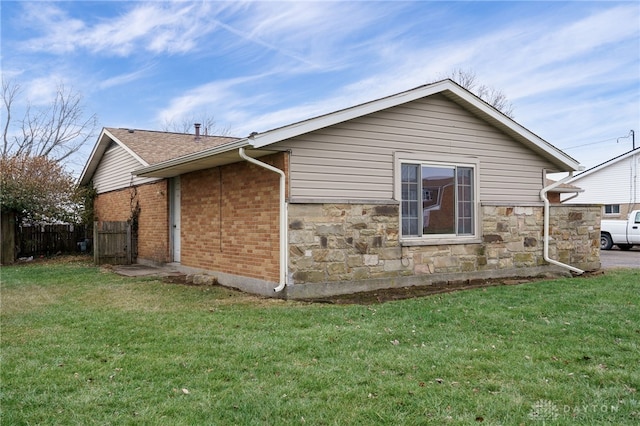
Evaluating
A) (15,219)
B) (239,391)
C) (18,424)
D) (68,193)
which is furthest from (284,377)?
(68,193)

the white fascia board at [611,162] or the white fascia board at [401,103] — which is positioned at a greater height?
the white fascia board at [611,162]

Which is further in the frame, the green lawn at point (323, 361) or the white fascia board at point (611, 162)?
the white fascia board at point (611, 162)

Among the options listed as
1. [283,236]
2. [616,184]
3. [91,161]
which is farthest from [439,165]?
[616,184]

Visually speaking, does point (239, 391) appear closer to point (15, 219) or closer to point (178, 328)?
point (178, 328)

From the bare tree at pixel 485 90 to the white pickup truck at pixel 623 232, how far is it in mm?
12081

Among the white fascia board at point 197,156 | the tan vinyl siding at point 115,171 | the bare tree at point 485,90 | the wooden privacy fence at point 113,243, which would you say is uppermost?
the bare tree at point 485,90

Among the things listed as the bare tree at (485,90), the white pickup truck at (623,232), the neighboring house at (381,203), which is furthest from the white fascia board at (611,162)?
the neighboring house at (381,203)

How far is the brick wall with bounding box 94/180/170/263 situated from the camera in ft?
41.9

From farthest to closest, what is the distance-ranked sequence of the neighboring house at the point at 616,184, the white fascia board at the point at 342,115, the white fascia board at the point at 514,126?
the neighboring house at the point at 616,184, the white fascia board at the point at 514,126, the white fascia board at the point at 342,115

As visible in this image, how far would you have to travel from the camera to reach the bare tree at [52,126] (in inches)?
1141

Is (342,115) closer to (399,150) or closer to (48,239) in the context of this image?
(399,150)

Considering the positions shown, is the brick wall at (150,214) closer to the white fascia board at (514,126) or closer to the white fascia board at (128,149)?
the white fascia board at (128,149)

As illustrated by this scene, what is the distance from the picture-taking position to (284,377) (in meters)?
4.08

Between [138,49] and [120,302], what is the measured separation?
1239 centimetres
